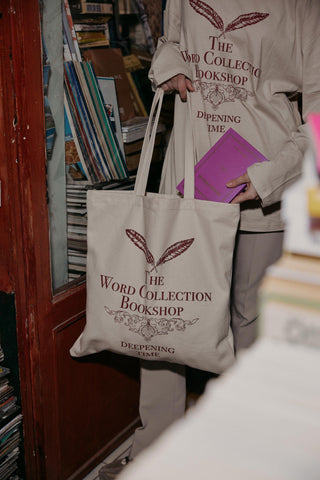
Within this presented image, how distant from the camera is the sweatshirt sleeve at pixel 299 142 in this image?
1.37m

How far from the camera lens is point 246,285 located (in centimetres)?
165

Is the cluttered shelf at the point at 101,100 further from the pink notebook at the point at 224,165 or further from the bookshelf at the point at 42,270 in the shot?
the pink notebook at the point at 224,165

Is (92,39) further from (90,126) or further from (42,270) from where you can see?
(42,270)

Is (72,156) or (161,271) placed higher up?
(72,156)

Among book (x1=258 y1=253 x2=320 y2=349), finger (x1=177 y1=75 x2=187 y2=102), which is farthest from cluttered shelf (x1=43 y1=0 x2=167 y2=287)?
book (x1=258 y1=253 x2=320 y2=349)

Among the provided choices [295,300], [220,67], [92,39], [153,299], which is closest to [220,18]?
[220,67]

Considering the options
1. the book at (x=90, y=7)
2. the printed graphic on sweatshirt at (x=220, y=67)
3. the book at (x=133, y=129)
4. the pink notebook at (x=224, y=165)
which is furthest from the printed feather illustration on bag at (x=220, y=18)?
the book at (x=133, y=129)

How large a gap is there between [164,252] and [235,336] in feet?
1.72

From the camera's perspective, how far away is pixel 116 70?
6.14 ft

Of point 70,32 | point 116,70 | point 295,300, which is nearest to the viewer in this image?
point 295,300

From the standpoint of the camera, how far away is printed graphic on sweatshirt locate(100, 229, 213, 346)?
4.47ft

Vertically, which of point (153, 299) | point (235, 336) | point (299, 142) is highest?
point (299, 142)

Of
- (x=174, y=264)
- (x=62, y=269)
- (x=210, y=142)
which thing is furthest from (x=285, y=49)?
(x=62, y=269)

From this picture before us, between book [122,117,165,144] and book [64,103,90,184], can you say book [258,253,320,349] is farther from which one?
book [122,117,165,144]
